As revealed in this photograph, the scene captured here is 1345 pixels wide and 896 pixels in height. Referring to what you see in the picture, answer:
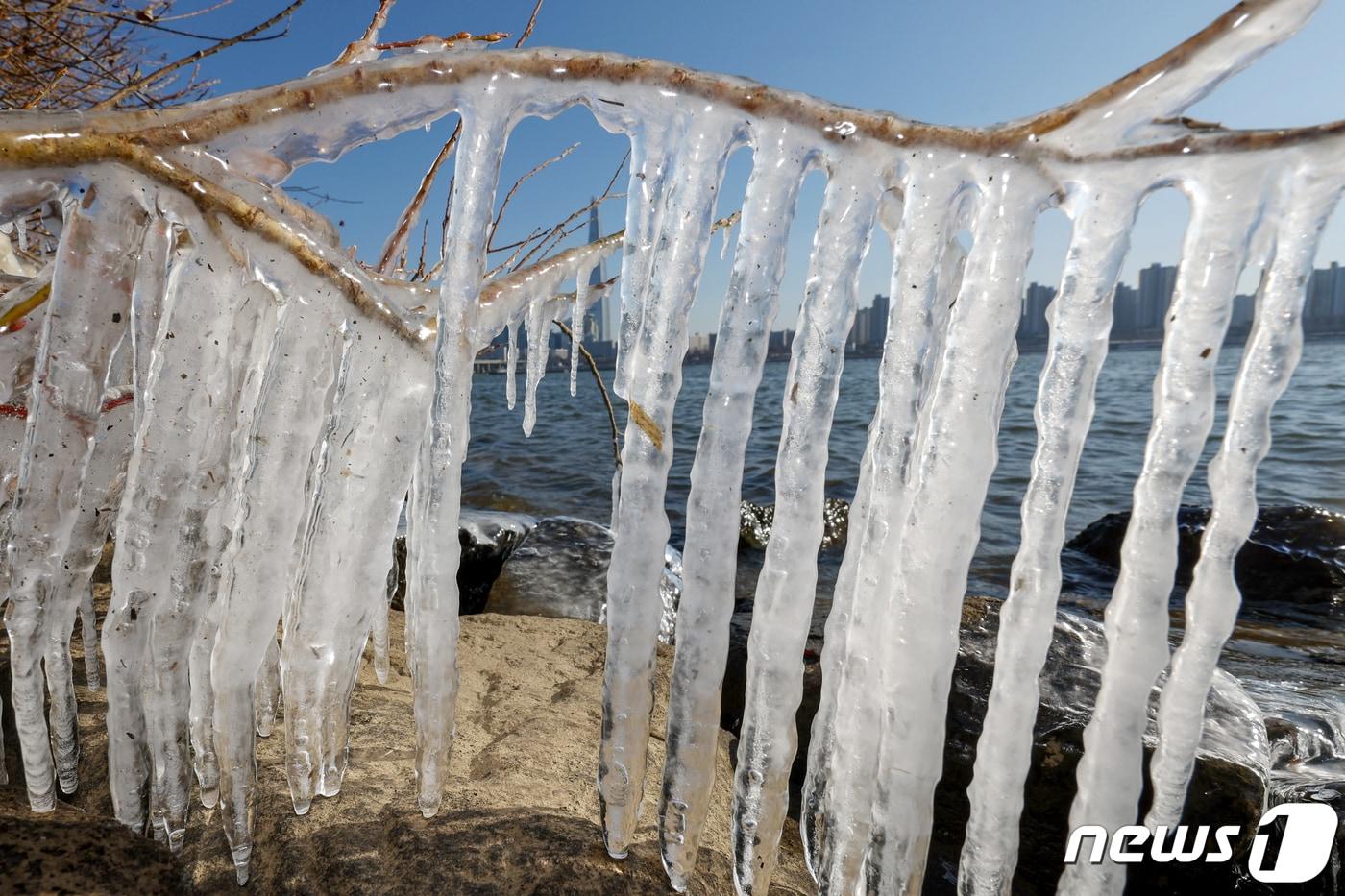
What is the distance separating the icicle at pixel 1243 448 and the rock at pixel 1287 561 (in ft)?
21.7

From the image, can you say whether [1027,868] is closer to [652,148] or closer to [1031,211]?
[1031,211]

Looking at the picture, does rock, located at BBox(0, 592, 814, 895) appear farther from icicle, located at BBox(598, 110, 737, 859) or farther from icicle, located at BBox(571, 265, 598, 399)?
icicle, located at BBox(571, 265, 598, 399)

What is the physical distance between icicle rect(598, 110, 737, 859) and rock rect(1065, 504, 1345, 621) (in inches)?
285

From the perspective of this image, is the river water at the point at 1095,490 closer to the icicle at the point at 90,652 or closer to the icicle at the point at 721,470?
the icicle at the point at 721,470

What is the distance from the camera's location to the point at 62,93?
4867 mm

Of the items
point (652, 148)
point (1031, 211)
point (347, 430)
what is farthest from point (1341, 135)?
point (347, 430)

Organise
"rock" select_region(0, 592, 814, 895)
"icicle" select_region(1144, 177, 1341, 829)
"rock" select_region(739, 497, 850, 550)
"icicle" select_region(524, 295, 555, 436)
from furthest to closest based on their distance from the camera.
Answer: "rock" select_region(739, 497, 850, 550)
"icicle" select_region(524, 295, 555, 436)
"rock" select_region(0, 592, 814, 895)
"icicle" select_region(1144, 177, 1341, 829)

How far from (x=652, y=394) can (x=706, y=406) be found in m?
0.12

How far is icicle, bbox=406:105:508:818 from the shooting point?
4.40ft

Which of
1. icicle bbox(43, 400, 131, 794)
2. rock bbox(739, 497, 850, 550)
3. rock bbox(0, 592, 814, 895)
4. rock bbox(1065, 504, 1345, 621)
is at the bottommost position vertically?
rock bbox(739, 497, 850, 550)

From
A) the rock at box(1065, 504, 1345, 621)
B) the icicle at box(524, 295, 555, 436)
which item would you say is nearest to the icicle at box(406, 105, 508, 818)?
the icicle at box(524, 295, 555, 436)
